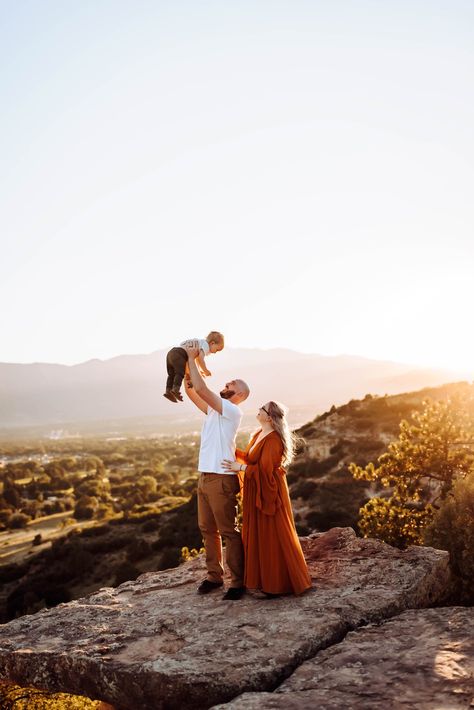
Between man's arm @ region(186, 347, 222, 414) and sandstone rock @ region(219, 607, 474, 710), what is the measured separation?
2.96 m

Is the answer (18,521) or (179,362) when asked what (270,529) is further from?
(18,521)

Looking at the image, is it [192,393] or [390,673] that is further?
[192,393]

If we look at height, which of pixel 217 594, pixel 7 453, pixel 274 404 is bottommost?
pixel 7 453

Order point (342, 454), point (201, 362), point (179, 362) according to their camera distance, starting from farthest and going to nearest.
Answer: point (342, 454) < point (201, 362) < point (179, 362)

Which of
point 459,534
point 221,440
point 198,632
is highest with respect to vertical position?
point 221,440

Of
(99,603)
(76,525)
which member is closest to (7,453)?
(76,525)

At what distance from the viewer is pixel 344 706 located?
4582mm

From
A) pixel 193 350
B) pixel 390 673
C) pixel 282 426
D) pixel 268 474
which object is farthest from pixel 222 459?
pixel 390 673

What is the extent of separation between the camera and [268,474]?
7.29m

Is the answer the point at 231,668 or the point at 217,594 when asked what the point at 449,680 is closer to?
the point at 231,668

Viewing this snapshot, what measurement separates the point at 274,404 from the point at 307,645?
284cm

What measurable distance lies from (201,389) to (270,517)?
185 cm

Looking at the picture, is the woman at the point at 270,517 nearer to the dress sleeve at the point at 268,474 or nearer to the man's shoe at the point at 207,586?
the dress sleeve at the point at 268,474

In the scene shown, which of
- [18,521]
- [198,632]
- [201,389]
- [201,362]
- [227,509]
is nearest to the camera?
[198,632]
